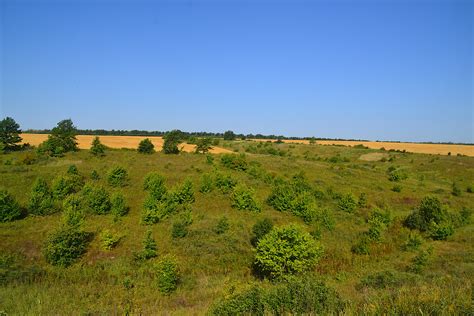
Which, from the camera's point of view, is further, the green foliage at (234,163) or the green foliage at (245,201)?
the green foliage at (234,163)

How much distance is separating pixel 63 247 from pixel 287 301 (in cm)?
1741

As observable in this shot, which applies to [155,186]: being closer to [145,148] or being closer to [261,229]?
[261,229]

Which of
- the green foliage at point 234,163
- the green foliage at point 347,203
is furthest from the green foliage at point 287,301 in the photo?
the green foliage at point 234,163

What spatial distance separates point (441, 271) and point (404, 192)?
2875cm

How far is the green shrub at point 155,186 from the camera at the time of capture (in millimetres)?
31423

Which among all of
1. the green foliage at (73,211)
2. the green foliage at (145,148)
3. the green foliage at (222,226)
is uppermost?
the green foliage at (145,148)

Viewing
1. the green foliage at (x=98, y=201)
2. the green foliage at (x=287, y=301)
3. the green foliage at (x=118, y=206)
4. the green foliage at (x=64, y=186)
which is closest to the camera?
the green foliage at (x=287, y=301)

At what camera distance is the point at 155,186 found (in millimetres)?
32969

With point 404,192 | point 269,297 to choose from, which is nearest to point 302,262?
point 269,297

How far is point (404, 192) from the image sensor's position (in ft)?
152

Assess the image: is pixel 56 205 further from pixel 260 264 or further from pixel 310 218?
pixel 310 218

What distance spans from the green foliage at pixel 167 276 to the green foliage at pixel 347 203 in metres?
22.1

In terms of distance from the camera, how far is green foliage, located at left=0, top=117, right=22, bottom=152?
5697 centimetres

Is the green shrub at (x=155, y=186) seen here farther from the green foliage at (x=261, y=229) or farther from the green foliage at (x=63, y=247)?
the green foliage at (x=261, y=229)
